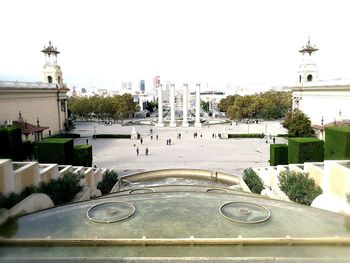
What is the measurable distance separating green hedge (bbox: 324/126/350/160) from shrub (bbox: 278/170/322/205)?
3.05 m

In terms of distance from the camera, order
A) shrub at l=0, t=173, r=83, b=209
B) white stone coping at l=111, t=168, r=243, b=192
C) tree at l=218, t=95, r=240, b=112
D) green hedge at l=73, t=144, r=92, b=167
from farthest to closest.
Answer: tree at l=218, t=95, r=240, b=112 < white stone coping at l=111, t=168, r=243, b=192 < green hedge at l=73, t=144, r=92, b=167 < shrub at l=0, t=173, r=83, b=209

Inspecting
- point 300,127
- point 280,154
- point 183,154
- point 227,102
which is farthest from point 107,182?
point 227,102

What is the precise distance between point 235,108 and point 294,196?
56.9m

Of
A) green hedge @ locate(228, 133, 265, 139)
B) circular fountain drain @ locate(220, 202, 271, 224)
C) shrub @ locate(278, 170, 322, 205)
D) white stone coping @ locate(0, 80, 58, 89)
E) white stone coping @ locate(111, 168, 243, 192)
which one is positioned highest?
white stone coping @ locate(0, 80, 58, 89)

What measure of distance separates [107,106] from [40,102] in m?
31.1

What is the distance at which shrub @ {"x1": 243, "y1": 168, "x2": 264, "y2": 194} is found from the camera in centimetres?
1850

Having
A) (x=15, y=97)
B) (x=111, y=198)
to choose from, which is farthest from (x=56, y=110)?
(x=111, y=198)

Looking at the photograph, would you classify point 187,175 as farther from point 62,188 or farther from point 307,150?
point 62,188

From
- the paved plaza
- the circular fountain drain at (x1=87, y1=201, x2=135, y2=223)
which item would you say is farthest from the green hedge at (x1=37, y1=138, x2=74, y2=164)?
the circular fountain drain at (x1=87, y1=201, x2=135, y2=223)

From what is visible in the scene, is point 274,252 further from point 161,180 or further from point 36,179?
point 161,180

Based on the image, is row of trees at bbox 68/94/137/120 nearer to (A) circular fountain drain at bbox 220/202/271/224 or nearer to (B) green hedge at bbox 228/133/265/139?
(B) green hedge at bbox 228/133/265/139

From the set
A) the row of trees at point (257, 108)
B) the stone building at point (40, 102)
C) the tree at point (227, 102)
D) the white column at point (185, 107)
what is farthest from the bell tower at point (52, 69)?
the tree at point (227, 102)

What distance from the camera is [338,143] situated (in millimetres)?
16031

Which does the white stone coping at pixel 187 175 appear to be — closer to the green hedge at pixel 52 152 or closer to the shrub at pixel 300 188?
the green hedge at pixel 52 152
